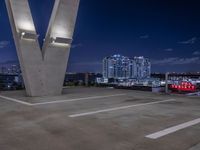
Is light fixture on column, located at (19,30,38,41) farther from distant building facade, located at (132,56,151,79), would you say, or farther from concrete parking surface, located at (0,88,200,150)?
distant building facade, located at (132,56,151,79)

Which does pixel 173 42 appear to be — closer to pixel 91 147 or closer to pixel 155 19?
pixel 155 19

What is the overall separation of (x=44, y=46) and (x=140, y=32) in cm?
2808

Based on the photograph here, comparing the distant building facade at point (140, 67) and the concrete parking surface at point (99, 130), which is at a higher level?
the distant building facade at point (140, 67)

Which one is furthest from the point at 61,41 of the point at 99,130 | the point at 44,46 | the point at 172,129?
the point at 172,129

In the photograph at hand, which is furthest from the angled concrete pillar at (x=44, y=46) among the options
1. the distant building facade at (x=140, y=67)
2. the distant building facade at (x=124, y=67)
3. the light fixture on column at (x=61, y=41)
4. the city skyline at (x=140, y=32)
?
the city skyline at (x=140, y=32)

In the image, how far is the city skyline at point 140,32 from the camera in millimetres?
24484

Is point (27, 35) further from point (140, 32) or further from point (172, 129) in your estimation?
point (140, 32)

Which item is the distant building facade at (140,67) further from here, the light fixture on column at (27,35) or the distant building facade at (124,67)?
the light fixture on column at (27,35)

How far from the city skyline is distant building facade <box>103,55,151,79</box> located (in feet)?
24.7

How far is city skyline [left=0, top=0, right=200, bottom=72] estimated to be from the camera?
80.3 feet

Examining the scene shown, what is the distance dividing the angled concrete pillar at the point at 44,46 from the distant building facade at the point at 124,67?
554cm

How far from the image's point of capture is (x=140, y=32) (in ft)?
112

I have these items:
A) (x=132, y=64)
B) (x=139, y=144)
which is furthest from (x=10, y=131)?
(x=132, y=64)

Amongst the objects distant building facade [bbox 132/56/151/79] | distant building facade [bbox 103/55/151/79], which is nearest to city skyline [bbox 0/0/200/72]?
distant building facade [bbox 103/55/151/79]
